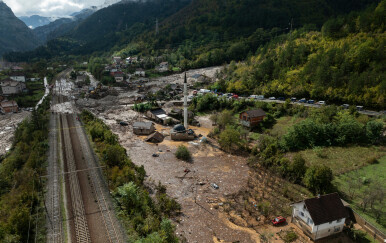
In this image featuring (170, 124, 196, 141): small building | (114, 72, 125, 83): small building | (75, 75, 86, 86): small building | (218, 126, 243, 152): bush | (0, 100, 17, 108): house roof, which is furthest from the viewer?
(114, 72, 125, 83): small building

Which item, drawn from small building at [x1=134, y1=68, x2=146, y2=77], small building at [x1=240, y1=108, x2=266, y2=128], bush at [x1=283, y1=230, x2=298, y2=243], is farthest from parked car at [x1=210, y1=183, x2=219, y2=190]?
small building at [x1=134, y1=68, x2=146, y2=77]

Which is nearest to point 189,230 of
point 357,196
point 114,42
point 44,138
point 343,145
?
point 357,196

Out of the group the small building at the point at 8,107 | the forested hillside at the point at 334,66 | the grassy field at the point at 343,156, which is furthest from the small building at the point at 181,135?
the small building at the point at 8,107

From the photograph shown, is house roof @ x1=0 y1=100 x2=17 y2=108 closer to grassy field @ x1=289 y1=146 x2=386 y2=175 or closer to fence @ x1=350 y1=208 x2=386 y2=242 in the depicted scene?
grassy field @ x1=289 y1=146 x2=386 y2=175

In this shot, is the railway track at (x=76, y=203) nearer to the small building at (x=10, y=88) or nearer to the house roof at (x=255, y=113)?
the house roof at (x=255, y=113)

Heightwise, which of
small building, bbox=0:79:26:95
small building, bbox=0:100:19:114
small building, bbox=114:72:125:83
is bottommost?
small building, bbox=0:100:19:114

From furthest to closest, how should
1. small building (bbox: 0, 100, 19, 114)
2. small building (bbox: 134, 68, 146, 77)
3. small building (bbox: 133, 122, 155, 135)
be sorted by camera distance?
small building (bbox: 134, 68, 146, 77) → small building (bbox: 0, 100, 19, 114) → small building (bbox: 133, 122, 155, 135)

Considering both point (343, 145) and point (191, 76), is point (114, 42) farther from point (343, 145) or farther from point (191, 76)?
point (343, 145)

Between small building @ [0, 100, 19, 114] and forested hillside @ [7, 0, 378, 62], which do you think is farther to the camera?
forested hillside @ [7, 0, 378, 62]
